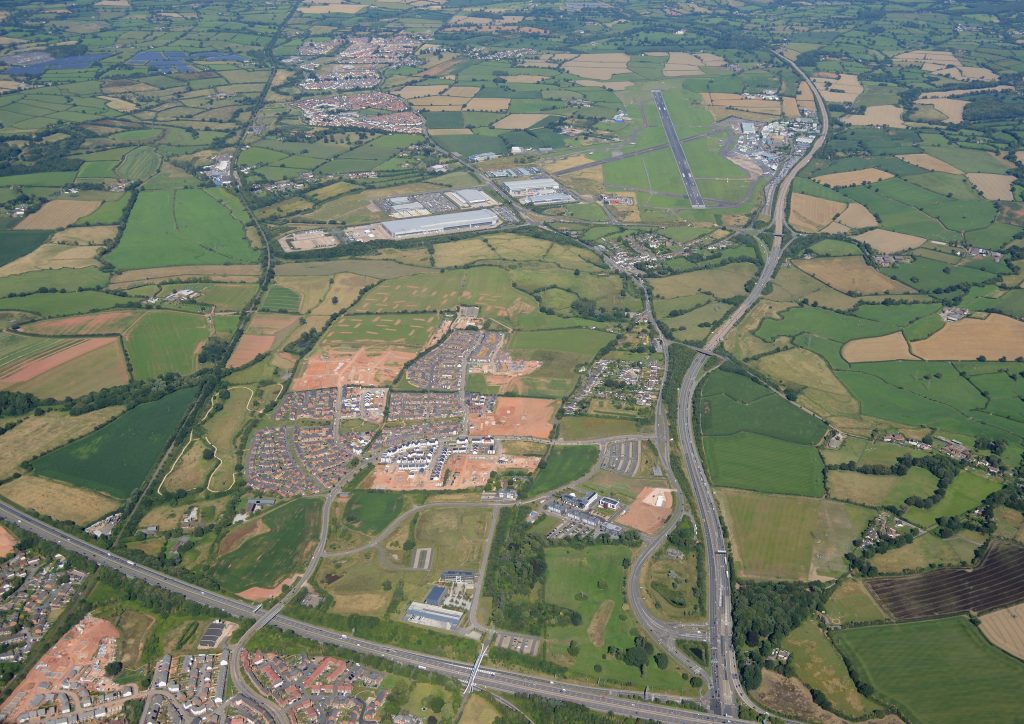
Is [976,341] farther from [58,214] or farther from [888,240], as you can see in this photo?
[58,214]

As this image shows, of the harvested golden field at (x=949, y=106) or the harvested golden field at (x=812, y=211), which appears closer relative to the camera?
the harvested golden field at (x=812, y=211)

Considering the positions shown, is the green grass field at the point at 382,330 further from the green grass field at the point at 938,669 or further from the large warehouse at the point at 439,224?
the green grass field at the point at 938,669

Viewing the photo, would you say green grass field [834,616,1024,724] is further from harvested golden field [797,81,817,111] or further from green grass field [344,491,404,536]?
harvested golden field [797,81,817,111]

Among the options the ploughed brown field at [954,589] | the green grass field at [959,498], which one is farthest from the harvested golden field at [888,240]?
the ploughed brown field at [954,589]

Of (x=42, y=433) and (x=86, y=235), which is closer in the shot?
(x=42, y=433)

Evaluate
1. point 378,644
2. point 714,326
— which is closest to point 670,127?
point 714,326

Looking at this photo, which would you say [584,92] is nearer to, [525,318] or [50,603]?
[525,318]

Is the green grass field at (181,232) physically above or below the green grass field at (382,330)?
below

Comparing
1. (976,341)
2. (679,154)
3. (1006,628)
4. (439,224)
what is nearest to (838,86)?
(679,154)
